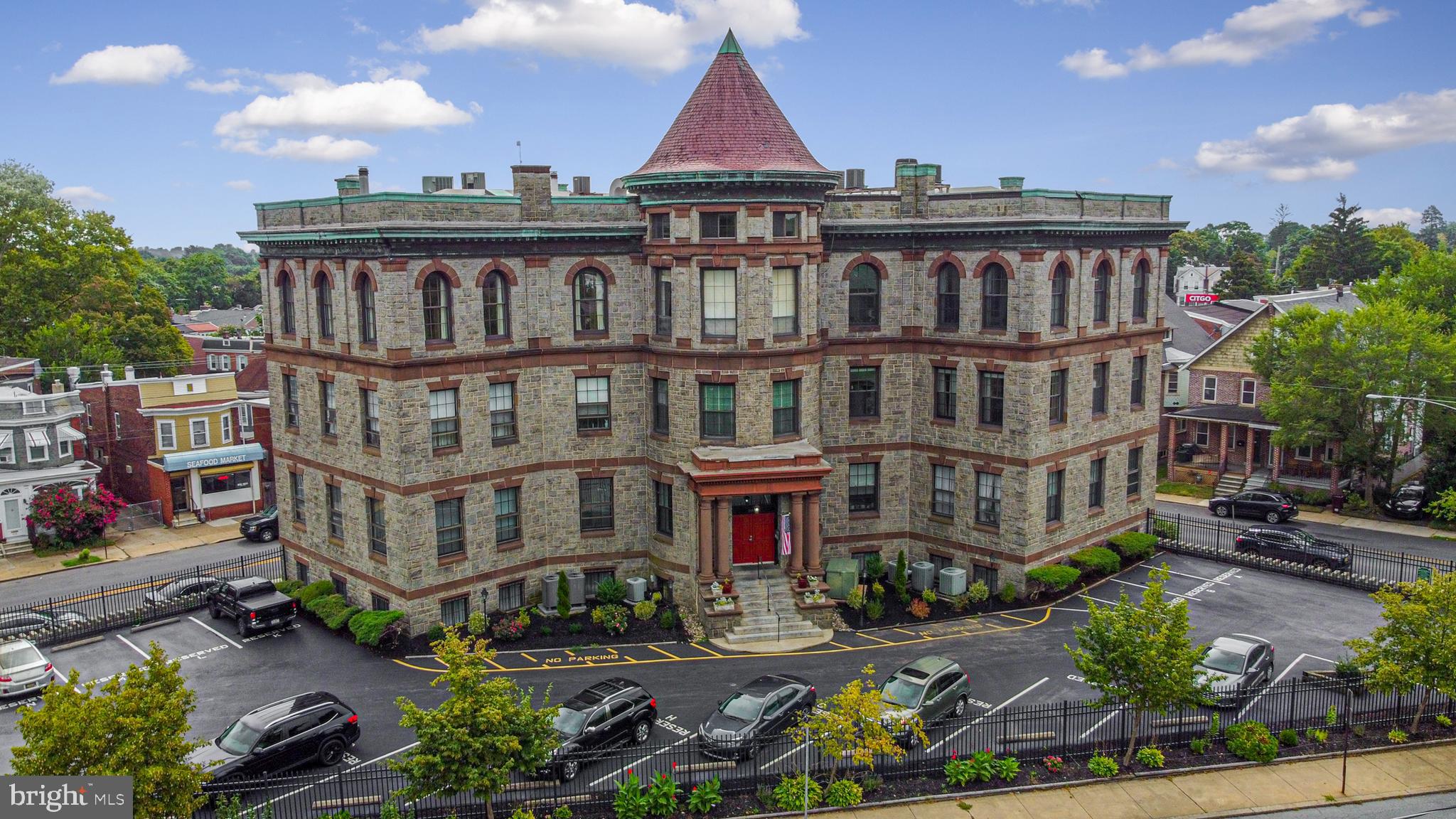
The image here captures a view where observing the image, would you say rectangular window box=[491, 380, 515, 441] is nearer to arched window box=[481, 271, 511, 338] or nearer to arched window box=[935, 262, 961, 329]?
arched window box=[481, 271, 511, 338]

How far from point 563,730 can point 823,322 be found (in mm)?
18976

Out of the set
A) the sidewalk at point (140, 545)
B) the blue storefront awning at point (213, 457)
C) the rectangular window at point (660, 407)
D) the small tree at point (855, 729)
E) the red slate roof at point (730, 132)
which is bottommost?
the sidewalk at point (140, 545)

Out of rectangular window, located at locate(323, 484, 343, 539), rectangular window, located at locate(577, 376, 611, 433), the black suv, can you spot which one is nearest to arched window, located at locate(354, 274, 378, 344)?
rectangular window, located at locate(323, 484, 343, 539)

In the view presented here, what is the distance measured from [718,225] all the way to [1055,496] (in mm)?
16424

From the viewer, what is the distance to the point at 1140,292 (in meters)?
42.3

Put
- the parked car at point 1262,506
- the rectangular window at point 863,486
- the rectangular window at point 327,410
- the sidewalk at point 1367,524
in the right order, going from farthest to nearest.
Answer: the parked car at point 1262,506
the sidewalk at point 1367,524
the rectangular window at point 863,486
the rectangular window at point 327,410

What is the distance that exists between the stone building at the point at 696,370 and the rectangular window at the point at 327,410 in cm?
13

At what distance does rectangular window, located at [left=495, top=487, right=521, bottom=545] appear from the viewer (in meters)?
→ 36.5

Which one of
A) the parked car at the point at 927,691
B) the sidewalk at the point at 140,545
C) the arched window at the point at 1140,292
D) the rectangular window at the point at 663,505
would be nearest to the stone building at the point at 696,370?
the rectangular window at the point at 663,505

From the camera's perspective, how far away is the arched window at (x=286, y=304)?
3841 centimetres

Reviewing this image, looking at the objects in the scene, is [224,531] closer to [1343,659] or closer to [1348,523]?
[1343,659]

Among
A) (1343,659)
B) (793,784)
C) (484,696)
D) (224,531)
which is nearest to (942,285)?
(1343,659)

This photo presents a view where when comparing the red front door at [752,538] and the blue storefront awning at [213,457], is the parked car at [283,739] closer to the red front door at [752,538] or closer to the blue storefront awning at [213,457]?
the red front door at [752,538]

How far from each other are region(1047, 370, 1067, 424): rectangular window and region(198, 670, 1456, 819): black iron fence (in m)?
12.6
